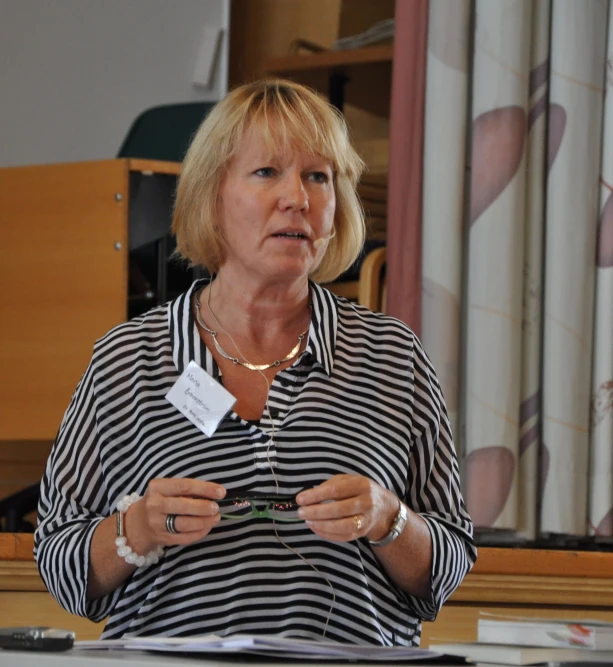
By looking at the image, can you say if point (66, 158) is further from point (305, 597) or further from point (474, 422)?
point (305, 597)

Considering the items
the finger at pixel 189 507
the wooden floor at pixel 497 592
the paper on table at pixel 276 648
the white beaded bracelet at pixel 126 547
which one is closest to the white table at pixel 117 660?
the paper on table at pixel 276 648

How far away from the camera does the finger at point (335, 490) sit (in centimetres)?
102

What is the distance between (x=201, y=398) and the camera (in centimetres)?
126

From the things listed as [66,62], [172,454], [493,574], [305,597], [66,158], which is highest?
[66,62]

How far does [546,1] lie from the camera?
73.9 inches

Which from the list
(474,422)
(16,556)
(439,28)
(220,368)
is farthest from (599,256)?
(16,556)

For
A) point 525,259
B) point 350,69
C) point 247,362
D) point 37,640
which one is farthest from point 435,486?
point 350,69

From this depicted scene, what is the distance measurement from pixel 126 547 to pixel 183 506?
0.48 ft

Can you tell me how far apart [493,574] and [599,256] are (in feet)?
1.91

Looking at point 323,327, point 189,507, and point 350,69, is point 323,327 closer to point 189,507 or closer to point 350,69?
point 189,507

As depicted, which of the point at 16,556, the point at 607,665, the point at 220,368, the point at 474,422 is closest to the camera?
the point at 607,665

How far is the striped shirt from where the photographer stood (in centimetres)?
118

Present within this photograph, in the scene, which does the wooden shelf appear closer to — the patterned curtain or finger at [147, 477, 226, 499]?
the patterned curtain

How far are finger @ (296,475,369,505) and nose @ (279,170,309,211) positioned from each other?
38cm
